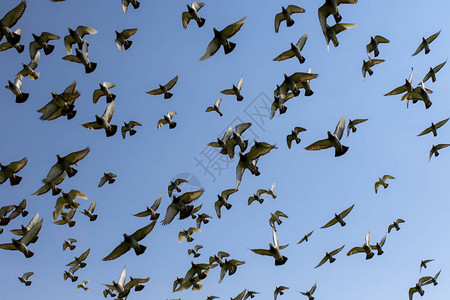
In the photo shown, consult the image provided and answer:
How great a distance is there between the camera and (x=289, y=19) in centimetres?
1653

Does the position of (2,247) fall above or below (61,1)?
below

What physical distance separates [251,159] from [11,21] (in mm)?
10693

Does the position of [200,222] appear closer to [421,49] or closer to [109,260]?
[109,260]

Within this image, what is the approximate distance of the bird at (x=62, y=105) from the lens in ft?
47.4

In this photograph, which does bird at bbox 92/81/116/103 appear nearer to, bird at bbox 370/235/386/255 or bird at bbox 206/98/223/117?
bird at bbox 206/98/223/117

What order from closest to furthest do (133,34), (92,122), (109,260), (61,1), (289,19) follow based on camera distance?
(61,1) → (109,260) → (92,122) → (289,19) → (133,34)

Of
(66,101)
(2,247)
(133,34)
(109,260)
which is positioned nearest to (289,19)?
(133,34)

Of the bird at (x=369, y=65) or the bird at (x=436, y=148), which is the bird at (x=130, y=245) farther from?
the bird at (x=436, y=148)

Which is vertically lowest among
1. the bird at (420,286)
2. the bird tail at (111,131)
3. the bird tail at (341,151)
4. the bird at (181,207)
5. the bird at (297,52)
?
the bird at (420,286)

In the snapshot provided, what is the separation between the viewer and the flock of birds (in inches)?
569

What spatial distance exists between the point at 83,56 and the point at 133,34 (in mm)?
3756

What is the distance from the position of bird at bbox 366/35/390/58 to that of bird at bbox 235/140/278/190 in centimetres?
893

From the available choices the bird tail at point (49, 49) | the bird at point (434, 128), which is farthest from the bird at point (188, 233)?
the bird at point (434, 128)

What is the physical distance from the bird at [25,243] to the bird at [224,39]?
9838mm
